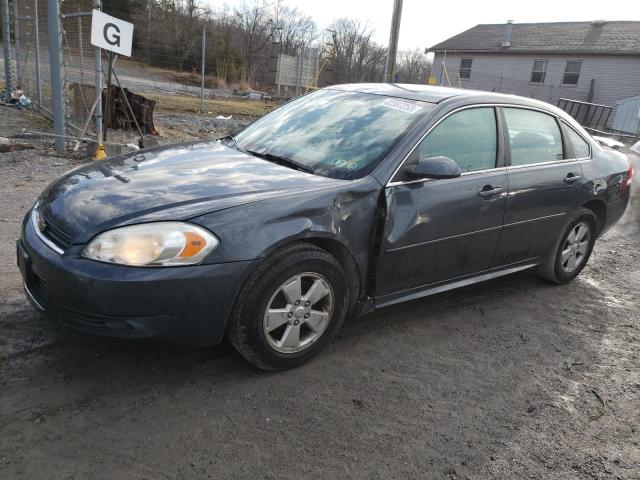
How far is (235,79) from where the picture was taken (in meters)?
29.0

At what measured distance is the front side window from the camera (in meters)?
3.51

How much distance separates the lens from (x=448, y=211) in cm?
352

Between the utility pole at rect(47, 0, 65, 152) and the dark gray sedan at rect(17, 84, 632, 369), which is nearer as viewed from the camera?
the dark gray sedan at rect(17, 84, 632, 369)

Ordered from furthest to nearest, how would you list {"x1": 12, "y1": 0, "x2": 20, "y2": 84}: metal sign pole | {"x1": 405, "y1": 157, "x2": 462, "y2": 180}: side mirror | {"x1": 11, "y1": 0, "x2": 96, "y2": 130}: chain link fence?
1. {"x1": 12, "y1": 0, "x2": 20, "y2": 84}: metal sign pole
2. {"x1": 11, "y1": 0, "x2": 96, "y2": 130}: chain link fence
3. {"x1": 405, "y1": 157, "x2": 462, "y2": 180}: side mirror

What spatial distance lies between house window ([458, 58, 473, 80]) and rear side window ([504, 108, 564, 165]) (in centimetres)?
3139

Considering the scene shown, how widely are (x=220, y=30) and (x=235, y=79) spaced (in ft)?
24.0

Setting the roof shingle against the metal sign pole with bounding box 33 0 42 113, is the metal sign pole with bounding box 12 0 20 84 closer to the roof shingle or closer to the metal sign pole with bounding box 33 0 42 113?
the metal sign pole with bounding box 33 0 42 113

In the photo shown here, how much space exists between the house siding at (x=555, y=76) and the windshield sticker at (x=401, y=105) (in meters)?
23.1

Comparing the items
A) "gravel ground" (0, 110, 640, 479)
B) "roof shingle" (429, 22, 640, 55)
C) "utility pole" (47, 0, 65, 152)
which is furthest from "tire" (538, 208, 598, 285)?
"roof shingle" (429, 22, 640, 55)

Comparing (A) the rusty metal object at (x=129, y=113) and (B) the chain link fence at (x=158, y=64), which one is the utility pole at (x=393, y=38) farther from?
(A) the rusty metal object at (x=129, y=113)

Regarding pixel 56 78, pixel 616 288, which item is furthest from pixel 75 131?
pixel 616 288

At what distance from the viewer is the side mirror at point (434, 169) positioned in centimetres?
325

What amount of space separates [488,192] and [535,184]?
60cm

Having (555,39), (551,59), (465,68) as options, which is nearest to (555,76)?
(551,59)
